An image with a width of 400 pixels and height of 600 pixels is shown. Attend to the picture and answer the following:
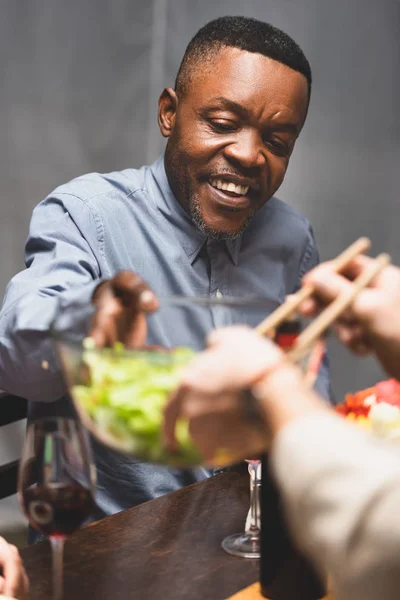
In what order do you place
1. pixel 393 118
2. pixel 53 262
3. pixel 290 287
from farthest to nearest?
pixel 393 118 < pixel 290 287 < pixel 53 262

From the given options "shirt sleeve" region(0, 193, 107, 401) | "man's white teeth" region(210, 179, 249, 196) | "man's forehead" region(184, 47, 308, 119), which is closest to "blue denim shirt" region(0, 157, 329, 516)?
"shirt sleeve" region(0, 193, 107, 401)

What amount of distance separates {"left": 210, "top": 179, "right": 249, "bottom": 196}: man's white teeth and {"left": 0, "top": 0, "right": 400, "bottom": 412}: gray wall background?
1.38 metres

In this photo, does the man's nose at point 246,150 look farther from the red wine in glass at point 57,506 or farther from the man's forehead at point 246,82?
the red wine in glass at point 57,506

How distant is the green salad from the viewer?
680 mm

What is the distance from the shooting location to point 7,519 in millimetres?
3162

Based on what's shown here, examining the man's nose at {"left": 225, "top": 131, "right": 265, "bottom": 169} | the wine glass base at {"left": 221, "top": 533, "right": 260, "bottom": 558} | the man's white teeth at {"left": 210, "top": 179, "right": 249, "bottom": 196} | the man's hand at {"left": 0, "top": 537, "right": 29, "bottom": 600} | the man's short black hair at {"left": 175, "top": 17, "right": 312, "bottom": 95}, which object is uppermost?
the man's short black hair at {"left": 175, "top": 17, "right": 312, "bottom": 95}

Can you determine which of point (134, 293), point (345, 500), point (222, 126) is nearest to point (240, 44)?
point (222, 126)

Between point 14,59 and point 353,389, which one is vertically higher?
point 14,59

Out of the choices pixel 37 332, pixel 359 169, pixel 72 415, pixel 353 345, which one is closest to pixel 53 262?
pixel 37 332

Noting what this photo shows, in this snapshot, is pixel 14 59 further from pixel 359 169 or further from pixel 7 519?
pixel 7 519

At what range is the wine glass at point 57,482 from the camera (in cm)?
96

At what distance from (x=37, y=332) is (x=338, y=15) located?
2439 millimetres

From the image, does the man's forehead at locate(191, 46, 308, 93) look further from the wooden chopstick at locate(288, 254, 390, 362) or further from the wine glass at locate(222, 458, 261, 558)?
the wooden chopstick at locate(288, 254, 390, 362)

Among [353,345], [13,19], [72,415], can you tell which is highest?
[13,19]
